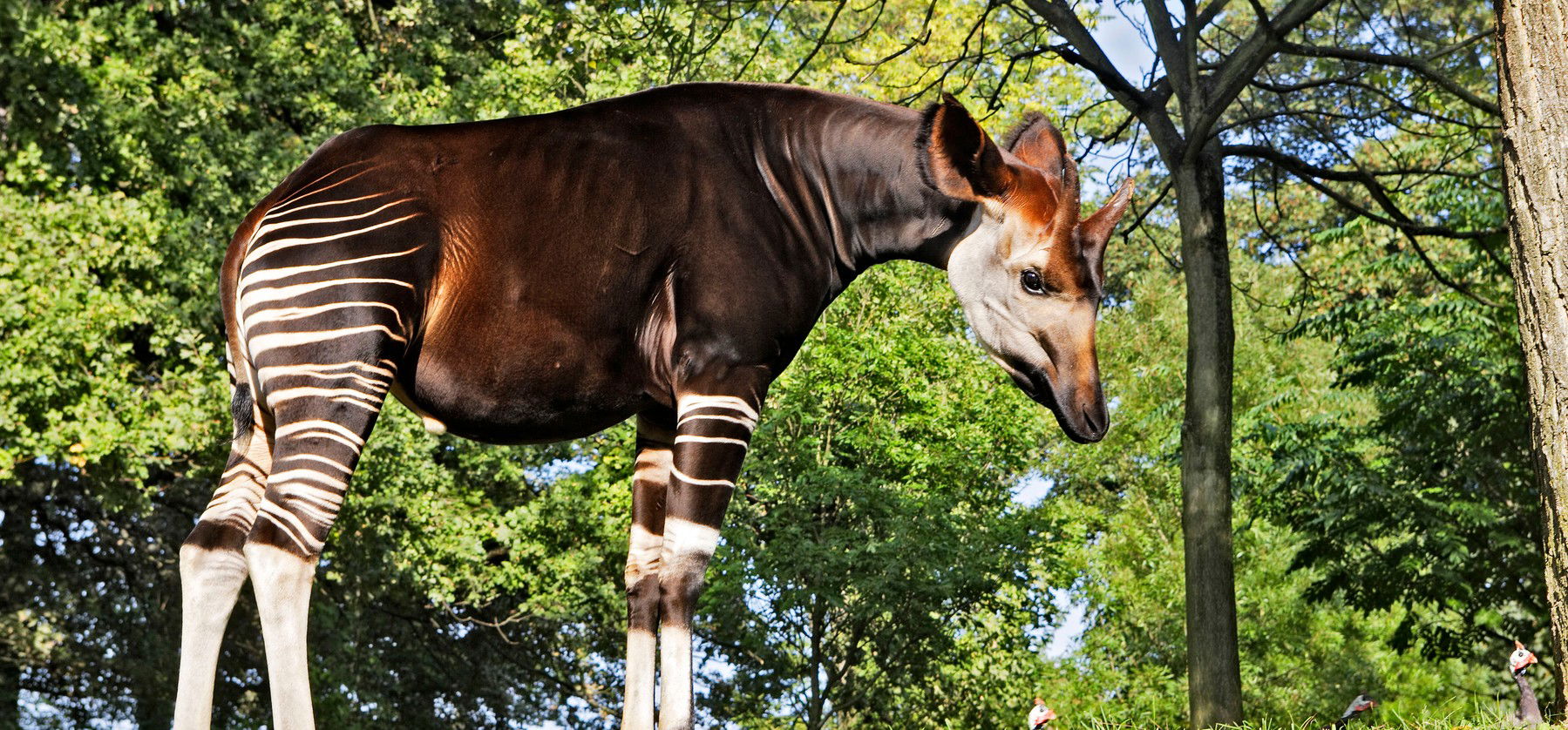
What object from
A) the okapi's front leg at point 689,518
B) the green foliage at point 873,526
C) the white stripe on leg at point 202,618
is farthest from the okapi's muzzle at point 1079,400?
the green foliage at point 873,526

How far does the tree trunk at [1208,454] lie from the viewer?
942 centimetres

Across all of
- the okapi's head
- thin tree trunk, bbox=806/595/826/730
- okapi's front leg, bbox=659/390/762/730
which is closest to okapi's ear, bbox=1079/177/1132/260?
the okapi's head

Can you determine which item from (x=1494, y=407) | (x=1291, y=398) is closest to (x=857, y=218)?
(x=1494, y=407)

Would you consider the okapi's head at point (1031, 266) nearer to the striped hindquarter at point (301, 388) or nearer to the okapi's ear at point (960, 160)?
the okapi's ear at point (960, 160)

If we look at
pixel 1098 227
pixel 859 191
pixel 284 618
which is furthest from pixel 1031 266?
pixel 284 618

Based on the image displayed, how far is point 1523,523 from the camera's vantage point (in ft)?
61.5

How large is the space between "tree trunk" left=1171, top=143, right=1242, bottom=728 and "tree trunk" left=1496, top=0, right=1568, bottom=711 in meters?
3.34

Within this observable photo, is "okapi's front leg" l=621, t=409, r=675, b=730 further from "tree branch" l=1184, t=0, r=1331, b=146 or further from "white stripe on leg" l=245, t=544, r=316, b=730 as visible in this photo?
"tree branch" l=1184, t=0, r=1331, b=146

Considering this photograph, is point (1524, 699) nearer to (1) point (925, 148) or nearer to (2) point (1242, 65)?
(1) point (925, 148)

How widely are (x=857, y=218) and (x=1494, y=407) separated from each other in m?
15.4

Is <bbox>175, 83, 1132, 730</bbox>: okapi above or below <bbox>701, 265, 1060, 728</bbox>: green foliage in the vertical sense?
below

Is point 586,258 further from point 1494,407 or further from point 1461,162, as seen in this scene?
point 1461,162

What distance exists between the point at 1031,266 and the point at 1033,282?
0.06 m

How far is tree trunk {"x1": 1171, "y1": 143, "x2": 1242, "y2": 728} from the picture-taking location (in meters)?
9.42
